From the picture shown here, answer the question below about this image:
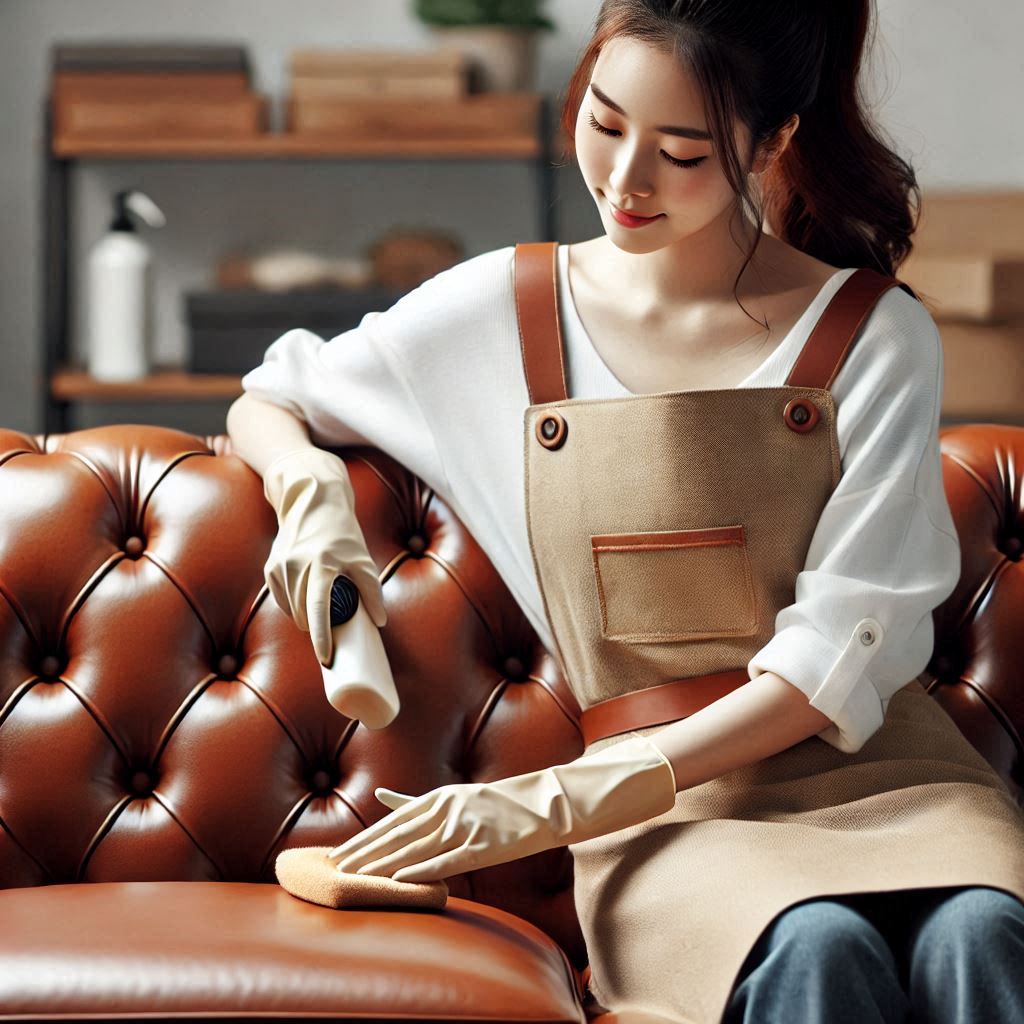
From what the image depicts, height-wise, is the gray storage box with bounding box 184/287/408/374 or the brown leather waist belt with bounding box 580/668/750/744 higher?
the brown leather waist belt with bounding box 580/668/750/744

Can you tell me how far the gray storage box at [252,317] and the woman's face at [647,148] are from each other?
1384 mm

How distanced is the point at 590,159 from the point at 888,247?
0.39 m

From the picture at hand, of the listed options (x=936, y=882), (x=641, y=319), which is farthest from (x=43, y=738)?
(x=936, y=882)

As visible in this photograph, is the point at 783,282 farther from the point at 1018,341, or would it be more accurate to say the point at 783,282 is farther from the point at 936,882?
the point at 1018,341

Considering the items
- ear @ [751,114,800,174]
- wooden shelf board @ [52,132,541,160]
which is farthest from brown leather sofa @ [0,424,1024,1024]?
wooden shelf board @ [52,132,541,160]

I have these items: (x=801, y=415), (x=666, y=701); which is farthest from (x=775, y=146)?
(x=666, y=701)

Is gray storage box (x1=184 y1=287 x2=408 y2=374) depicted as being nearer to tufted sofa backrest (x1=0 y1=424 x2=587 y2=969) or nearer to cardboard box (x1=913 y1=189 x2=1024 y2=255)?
cardboard box (x1=913 y1=189 x2=1024 y2=255)

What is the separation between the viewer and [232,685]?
1351 millimetres

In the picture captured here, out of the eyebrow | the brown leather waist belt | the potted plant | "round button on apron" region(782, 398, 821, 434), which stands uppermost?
the eyebrow

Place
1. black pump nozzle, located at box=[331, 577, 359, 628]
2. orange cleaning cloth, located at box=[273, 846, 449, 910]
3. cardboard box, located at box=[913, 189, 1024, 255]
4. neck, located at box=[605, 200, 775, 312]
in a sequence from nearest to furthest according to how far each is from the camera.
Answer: orange cleaning cloth, located at box=[273, 846, 449, 910] → black pump nozzle, located at box=[331, 577, 359, 628] → neck, located at box=[605, 200, 775, 312] → cardboard box, located at box=[913, 189, 1024, 255]

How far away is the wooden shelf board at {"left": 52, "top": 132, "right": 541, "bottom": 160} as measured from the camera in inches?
103

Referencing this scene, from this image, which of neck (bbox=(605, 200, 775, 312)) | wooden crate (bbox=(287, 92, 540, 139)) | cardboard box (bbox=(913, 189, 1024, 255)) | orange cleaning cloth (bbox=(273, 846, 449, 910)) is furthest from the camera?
cardboard box (bbox=(913, 189, 1024, 255))

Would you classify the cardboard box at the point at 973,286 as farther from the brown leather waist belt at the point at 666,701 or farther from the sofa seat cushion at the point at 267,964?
the sofa seat cushion at the point at 267,964

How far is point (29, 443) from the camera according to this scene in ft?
4.82
